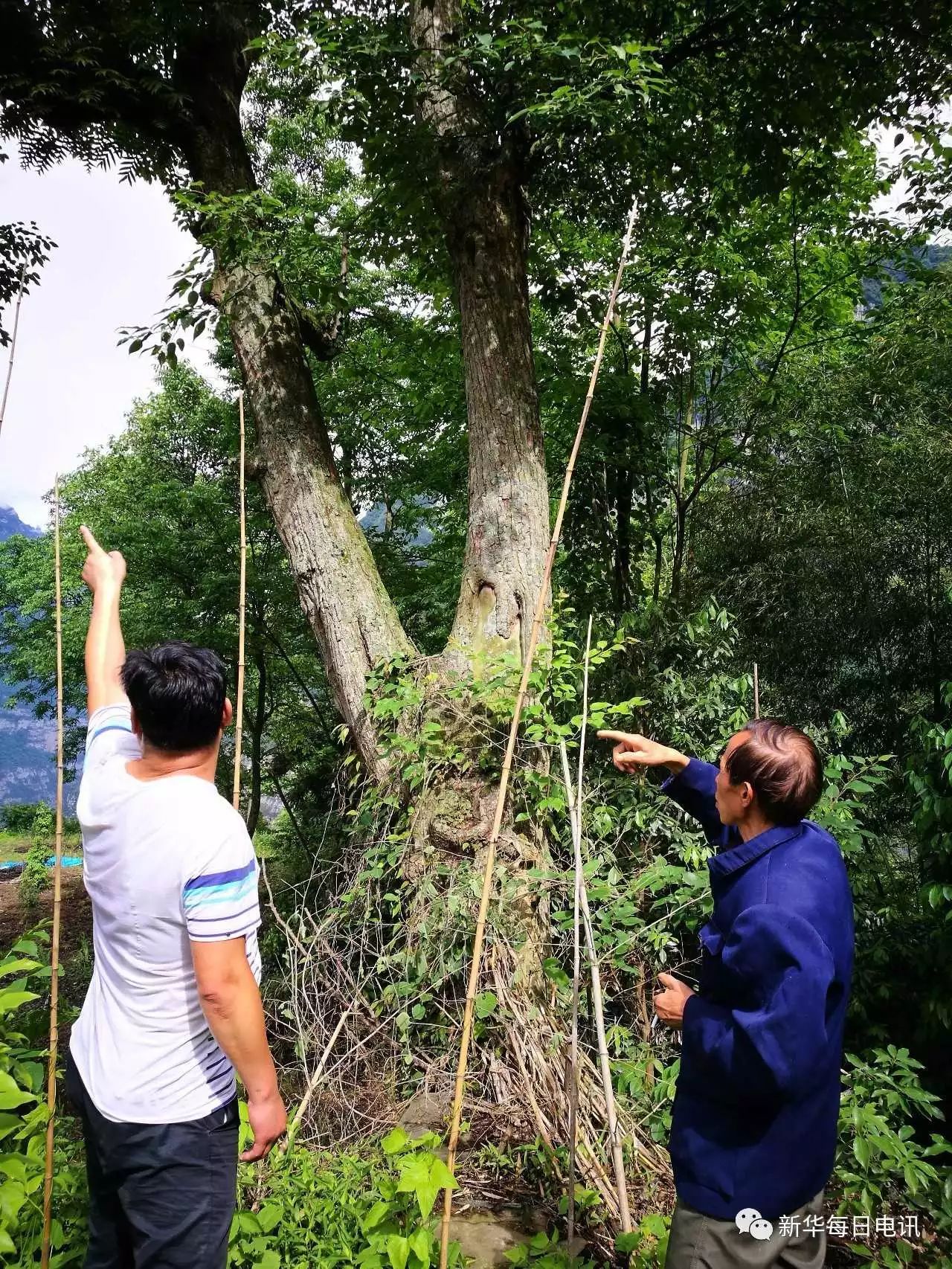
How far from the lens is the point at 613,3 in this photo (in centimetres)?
398

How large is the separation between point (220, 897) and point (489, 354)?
3212 millimetres

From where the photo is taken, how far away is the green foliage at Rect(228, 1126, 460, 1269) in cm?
189

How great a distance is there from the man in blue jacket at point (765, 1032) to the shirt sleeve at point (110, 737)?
113 cm

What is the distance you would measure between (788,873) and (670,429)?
5.91 meters

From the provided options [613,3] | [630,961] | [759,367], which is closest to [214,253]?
[613,3]

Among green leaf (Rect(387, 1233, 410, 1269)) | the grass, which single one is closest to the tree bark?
the grass

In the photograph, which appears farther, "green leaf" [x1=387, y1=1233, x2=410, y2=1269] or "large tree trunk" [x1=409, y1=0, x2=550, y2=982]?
"large tree trunk" [x1=409, y1=0, x2=550, y2=982]

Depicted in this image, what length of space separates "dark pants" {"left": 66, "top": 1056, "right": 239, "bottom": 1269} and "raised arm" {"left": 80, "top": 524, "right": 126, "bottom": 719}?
2.56 feet

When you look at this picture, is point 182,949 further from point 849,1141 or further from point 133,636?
point 133,636

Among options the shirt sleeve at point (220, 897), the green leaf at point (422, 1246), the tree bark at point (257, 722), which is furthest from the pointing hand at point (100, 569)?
the tree bark at point (257, 722)

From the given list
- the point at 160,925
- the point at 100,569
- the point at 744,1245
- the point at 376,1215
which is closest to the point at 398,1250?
the point at 376,1215

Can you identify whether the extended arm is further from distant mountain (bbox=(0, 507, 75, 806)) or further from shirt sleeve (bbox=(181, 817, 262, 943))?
distant mountain (bbox=(0, 507, 75, 806))

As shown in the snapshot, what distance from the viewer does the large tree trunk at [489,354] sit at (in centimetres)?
379

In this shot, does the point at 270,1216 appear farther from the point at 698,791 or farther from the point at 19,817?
the point at 19,817
